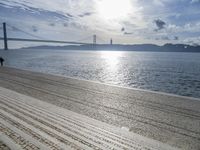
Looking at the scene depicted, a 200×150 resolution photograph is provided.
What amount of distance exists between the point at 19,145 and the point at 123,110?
4745 millimetres

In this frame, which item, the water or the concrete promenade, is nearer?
the concrete promenade

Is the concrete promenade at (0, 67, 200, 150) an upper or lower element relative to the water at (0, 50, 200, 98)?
A: upper

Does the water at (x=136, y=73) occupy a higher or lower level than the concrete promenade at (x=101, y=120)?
lower

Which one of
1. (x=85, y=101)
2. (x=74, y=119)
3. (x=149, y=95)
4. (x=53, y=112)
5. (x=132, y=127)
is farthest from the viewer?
(x=149, y=95)

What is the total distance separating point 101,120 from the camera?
25.4ft

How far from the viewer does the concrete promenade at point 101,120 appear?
5695mm

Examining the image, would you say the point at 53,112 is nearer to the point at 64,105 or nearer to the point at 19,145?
the point at 64,105

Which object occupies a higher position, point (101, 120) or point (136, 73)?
point (101, 120)

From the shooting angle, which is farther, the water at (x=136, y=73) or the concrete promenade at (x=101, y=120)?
the water at (x=136, y=73)

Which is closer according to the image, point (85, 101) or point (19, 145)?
point (19, 145)

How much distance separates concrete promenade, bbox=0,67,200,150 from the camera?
5.70 meters

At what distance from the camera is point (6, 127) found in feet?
21.2

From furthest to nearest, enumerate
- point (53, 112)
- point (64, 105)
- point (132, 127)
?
point (64, 105) → point (53, 112) → point (132, 127)

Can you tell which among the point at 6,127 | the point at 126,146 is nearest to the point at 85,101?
the point at 6,127
